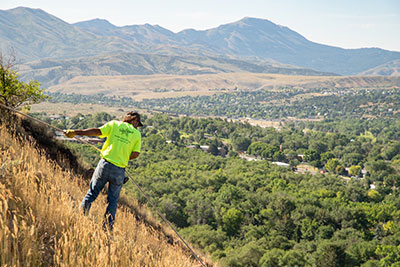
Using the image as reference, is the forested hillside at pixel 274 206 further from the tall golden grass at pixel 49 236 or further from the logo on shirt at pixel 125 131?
the tall golden grass at pixel 49 236

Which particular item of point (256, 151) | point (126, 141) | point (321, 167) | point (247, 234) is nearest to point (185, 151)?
point (256, 151)

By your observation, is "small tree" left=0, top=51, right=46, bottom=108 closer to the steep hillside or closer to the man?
the man

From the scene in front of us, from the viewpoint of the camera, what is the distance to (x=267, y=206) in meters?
44.3

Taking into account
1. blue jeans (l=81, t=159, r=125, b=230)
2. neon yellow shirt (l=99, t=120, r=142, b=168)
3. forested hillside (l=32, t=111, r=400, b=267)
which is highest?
neon yellow shirt (l=99, t=120, r=142, b=168)

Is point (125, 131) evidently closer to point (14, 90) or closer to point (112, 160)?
point (112, 160)

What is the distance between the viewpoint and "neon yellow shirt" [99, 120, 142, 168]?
4895 millimetres

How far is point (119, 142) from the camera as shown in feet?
16.3

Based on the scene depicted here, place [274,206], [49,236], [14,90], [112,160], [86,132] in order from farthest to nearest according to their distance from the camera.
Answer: [274,206] < [14,90] < [86,132] < [112,160] < [49,236]

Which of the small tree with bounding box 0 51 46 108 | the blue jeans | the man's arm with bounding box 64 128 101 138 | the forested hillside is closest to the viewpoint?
the blue jeans

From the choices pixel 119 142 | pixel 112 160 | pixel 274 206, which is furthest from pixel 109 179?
pixel 274 206

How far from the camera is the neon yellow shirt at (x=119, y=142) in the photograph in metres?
4.89

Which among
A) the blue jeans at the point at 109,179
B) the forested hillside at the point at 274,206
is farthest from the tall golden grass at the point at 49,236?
the forested hillside at the point at 274,206

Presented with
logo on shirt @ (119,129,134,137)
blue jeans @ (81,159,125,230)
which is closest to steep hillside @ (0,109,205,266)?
blue jeans @ (81,159,125,230)

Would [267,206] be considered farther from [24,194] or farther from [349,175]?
[349,175]
